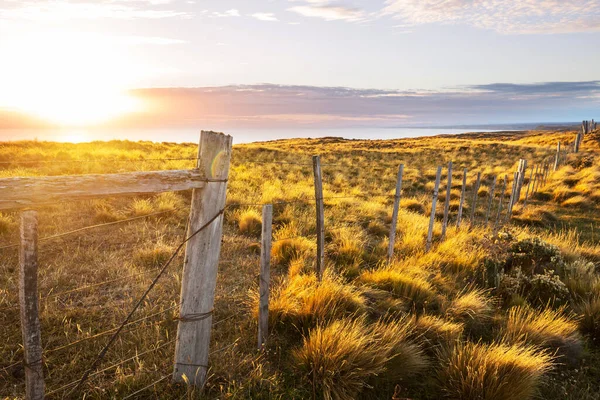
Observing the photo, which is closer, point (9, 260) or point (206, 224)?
point (206, 224)

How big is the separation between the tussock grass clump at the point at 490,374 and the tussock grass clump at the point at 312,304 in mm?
1178

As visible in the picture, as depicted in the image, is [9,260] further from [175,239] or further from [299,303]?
[299,303]

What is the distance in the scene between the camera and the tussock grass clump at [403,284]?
5410 millimetres

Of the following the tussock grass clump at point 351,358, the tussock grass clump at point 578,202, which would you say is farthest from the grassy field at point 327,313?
the tussock grass clump at point 578,202

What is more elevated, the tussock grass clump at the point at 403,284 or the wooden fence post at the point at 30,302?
the wooden fence post at the point at 30,302

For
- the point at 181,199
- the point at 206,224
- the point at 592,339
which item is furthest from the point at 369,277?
the point at 181,199

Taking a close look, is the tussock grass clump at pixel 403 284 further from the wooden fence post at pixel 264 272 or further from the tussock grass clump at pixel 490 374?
the wooden fence post at pixel 264 272

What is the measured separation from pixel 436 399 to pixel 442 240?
5.17 meters

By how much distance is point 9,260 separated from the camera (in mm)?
5957

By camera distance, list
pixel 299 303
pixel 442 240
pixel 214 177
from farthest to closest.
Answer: pixel 442 240, pixel 299 303, pixel 214 177

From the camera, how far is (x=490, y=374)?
3.58 m

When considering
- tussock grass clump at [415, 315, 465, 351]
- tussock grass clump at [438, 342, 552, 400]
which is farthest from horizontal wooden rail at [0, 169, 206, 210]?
tussock grass clump at [415, 315, 465, 351]

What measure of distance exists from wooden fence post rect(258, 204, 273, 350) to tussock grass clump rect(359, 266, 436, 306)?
215 cm

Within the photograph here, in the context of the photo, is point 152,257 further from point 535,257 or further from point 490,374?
point 535,257
